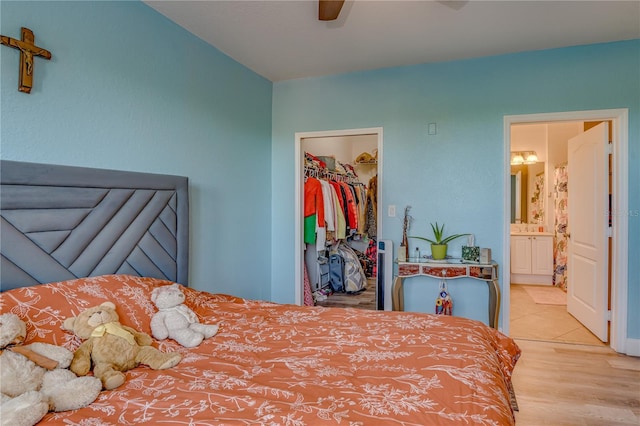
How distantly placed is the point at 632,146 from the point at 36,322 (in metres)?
3.96

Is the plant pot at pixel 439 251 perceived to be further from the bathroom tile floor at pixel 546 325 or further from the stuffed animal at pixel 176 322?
the stuffed animal at pixel 176 322

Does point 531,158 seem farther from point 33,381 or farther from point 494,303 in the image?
point 33,381

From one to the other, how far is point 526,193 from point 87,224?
6.21 meters

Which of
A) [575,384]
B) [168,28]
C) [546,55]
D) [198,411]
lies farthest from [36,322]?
[546,55]

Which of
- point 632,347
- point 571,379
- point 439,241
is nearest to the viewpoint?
point 571,379

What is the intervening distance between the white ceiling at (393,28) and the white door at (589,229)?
100 cm

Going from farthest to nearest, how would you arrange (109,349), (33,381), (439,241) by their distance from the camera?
(439,241), (109,349), (33,381)

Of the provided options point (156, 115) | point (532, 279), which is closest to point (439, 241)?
point (156, 115)

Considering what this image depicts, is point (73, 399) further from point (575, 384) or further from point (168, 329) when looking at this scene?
point (575, 384)

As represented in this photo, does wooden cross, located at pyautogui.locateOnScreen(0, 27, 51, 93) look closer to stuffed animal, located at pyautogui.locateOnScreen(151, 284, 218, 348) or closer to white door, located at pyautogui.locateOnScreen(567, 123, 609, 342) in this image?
stuffed animal, located at pyautogui.locateOnScreen(151, 284, 218, 348)

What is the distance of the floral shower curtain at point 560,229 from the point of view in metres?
5.12

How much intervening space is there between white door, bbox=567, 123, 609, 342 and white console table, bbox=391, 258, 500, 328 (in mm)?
993

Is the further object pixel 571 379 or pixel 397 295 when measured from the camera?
pixel 397 295

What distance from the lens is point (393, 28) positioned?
2.72 meters
